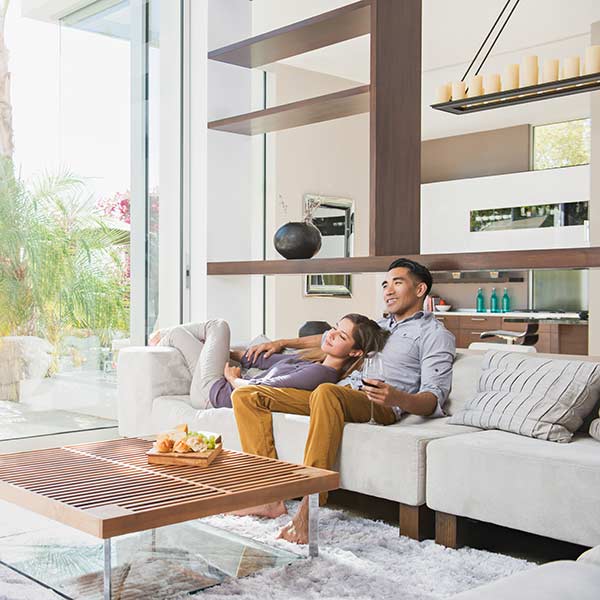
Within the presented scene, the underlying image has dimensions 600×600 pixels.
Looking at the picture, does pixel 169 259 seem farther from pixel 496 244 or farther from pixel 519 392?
pixel 496 244

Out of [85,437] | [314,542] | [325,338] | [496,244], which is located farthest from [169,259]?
[496,244]

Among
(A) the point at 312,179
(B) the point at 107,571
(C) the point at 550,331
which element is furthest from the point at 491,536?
(C) the point at 550,331

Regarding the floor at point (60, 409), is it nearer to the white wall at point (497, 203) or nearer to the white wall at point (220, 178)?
the white wall at point (220, 178)

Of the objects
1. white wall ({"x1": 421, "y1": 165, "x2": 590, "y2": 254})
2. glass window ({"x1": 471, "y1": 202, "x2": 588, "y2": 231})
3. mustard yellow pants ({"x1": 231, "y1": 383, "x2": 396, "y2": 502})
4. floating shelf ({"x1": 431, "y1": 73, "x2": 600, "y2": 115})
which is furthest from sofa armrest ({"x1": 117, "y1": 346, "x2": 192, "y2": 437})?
glass window ({"x1": 471, "y1": 202, "x2": 588, "y2": 231})

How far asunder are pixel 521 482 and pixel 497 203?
19.7 ft

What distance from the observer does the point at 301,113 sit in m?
4.94

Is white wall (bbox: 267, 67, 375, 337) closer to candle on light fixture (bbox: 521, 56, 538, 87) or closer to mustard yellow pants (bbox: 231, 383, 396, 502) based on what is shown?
candle on light fixture (bbox: 521, 56, 538, 87)

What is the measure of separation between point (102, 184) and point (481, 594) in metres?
4.17

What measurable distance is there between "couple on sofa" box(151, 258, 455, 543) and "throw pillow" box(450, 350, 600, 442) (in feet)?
0.68

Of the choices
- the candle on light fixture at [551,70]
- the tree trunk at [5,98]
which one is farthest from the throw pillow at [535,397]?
the tree trunk at [5,98]

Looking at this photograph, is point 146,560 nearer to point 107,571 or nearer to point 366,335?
point 107,571

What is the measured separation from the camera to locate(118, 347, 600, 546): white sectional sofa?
2.67 metres

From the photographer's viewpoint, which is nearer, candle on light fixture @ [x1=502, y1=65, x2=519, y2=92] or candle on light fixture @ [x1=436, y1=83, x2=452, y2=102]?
candle on light fixture @ [x1=502, y1=65, x2=519, y2=92]

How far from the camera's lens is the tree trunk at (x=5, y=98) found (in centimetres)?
469
